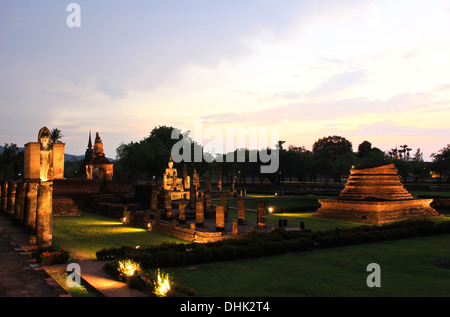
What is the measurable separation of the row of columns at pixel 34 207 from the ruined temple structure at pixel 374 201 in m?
20.5

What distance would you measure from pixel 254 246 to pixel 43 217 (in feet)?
27.9

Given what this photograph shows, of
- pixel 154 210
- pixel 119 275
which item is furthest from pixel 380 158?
pixel 119 275

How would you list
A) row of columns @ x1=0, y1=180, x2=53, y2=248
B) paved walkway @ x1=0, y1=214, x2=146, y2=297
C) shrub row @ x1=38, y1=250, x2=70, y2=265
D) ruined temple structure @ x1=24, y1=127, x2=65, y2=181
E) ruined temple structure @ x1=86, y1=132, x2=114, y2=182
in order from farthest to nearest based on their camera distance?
ruined temple structure @ x1=86, y1=132, x2=114, y2=182 → ruined temple structure @ x1=24, y1=127, x2=65, y2=181 → row of columns @ x1=0, y1=180, x2=53, y2=248 → shrub row @ x1=38, y1=250, x2=70, y2=265 → paved walkway @ x1=0, y1=214, x2=146, y2=297

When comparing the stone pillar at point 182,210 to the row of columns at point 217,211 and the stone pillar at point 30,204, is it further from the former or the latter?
the stone pillar at point 30,204

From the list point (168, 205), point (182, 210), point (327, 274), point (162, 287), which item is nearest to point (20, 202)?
point (168, 205)

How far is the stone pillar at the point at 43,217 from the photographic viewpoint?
15.8 meters

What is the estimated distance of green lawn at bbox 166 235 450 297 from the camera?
10.7 metres

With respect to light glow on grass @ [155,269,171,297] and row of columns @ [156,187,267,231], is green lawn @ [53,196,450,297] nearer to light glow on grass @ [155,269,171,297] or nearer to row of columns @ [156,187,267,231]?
light glow on grass @ [155,269,171,297]

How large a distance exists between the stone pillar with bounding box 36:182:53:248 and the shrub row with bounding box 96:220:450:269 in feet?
9.67

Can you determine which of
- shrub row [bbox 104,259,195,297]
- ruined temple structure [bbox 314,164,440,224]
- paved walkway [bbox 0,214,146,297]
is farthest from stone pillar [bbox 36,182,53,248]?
ruined temple structure [bbox 314,164,440,224]

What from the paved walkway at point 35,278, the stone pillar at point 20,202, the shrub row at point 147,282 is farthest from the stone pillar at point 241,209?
the stone pillar at point 20,202
